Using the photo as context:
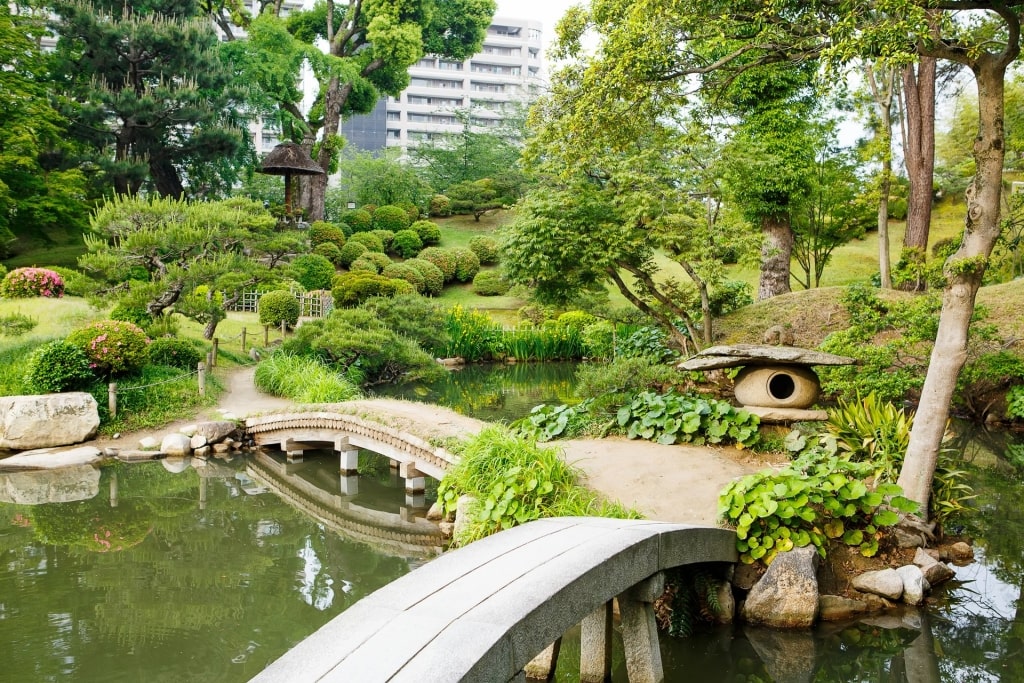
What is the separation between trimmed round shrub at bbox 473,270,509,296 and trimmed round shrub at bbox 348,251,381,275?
10.8ft

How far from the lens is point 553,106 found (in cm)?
770

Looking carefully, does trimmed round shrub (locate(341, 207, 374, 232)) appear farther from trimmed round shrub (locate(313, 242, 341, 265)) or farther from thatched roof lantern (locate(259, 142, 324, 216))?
thatched roof lantern (locate(259, 142, 324, 216))

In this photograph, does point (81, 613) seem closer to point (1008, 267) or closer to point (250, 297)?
point (250, 297)

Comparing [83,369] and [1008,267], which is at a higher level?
[1008,267]

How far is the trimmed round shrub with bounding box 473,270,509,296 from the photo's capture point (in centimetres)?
2464

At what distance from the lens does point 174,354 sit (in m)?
12.4

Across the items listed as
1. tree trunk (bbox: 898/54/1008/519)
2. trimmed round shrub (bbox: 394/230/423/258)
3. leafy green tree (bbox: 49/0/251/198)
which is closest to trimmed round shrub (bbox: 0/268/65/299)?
leafy green tree (bbox: 49/0/251/198)

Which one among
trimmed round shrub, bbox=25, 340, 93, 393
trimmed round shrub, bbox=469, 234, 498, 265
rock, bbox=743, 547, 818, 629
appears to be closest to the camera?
rock, bbox=743, 547, 818, 629

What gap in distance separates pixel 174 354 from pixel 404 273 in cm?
1149

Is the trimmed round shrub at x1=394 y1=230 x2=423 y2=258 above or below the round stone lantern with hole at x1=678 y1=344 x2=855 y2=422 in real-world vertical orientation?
above

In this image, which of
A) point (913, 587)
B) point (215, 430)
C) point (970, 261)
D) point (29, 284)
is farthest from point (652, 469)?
point (29, 284)

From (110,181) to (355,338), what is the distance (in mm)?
12073

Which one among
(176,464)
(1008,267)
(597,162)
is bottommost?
(176,464)

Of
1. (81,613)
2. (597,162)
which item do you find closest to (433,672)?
(81,613)
